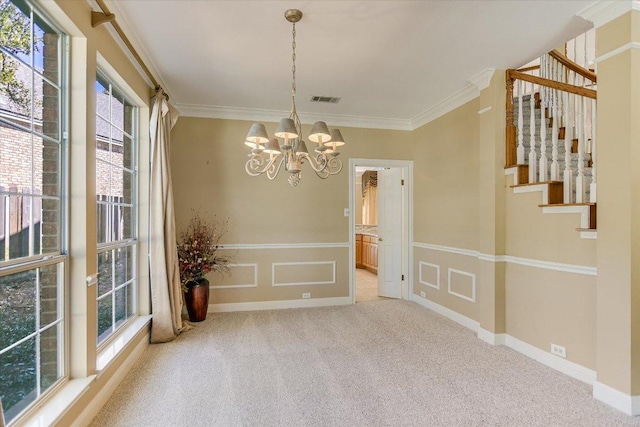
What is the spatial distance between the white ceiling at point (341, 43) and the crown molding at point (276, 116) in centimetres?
25

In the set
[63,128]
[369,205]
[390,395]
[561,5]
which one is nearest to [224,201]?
[63,128]

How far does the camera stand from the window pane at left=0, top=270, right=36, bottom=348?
5.19ft

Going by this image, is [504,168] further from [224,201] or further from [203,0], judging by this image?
[224,201]

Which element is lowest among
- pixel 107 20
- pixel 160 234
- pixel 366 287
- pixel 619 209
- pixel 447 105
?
pixel 366 287

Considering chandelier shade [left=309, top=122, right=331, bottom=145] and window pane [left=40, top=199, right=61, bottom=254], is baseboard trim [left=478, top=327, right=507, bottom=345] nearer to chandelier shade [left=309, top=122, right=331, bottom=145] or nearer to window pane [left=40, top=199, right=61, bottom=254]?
chandelier shade [left=309, top=122, right=331, bottom=145]

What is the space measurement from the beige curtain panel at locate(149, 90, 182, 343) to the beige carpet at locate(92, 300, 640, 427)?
0.25 metres

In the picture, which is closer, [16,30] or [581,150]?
[16,30]

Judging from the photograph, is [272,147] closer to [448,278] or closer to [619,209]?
[619,209]

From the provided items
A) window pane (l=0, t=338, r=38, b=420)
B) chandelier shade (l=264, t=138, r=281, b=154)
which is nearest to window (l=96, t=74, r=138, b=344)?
window pane (l=0, t=338, r=38, b=420)

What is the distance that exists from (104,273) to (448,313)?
3.84 metres

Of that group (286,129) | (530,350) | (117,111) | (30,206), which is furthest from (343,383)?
(117,111)

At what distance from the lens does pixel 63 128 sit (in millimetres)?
2029

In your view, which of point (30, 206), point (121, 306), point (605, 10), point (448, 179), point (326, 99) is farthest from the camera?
point (448, 179)

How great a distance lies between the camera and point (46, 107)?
1.91m
